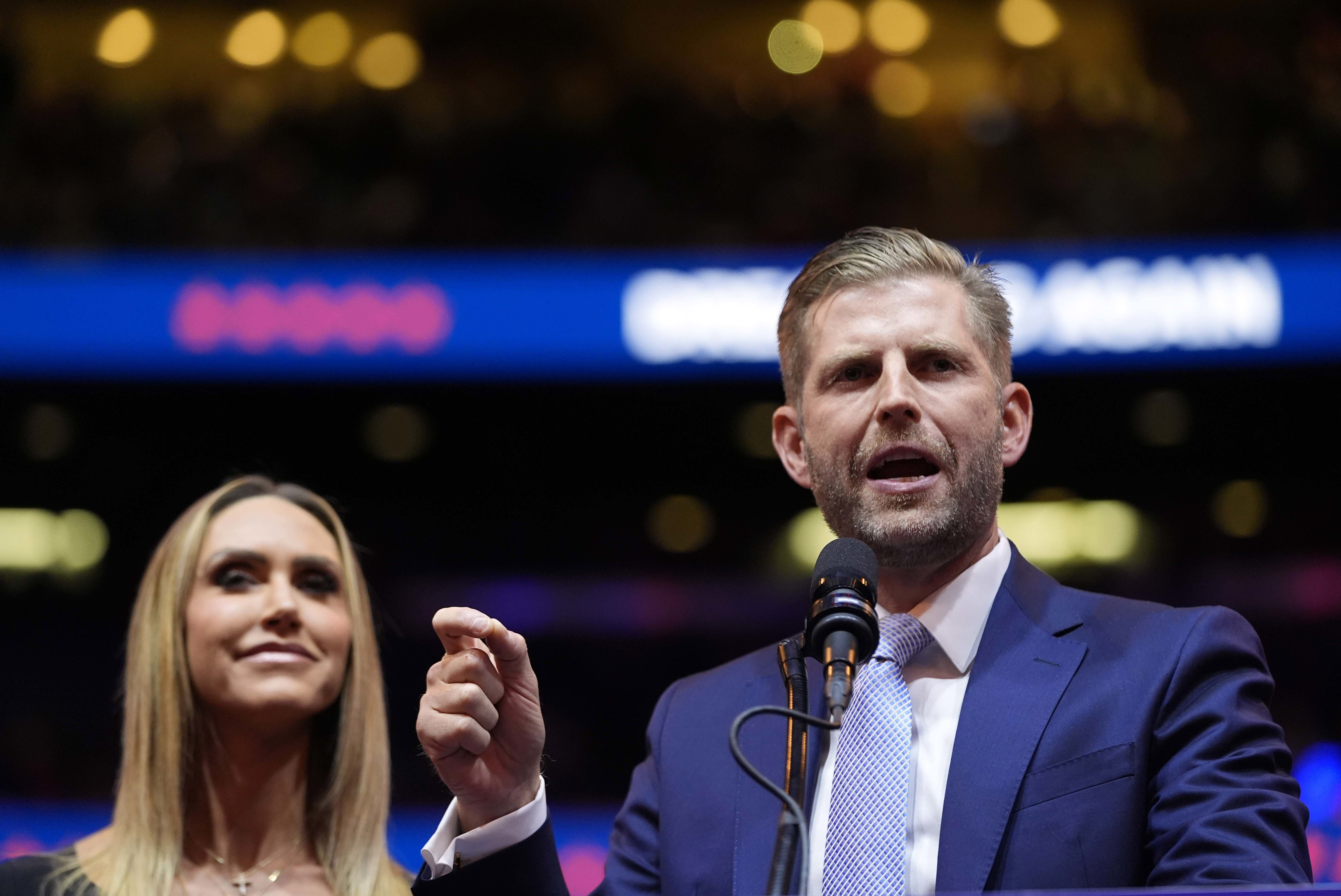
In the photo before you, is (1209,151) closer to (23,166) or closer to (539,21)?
(539,21)

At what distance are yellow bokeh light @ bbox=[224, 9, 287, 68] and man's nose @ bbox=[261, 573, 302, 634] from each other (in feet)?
23.9

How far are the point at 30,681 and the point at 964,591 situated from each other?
765 cm

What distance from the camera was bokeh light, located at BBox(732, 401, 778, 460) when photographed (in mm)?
8258

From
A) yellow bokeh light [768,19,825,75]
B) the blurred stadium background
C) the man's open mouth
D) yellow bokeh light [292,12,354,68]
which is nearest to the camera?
the man's open mouth

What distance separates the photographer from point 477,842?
158cm

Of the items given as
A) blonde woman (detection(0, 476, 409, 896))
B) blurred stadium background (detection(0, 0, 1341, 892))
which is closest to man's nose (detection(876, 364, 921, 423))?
blonde woman (detection(0, 476, 409, 896))

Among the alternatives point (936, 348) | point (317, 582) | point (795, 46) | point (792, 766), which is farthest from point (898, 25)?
point (792, 766)

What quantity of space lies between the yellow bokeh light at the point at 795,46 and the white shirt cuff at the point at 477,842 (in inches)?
289

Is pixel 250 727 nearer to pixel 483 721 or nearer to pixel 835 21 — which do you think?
pixel 483 721

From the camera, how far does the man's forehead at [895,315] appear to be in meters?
1.71

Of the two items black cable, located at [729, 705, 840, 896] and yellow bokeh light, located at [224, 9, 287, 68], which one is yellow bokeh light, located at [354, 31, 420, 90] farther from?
black cable, located at [729, 705, 840, 896]

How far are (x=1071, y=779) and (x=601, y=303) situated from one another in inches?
202

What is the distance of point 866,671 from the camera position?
1663 millimetres

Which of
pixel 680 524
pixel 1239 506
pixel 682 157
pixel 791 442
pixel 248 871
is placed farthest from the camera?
pixel 680 524
